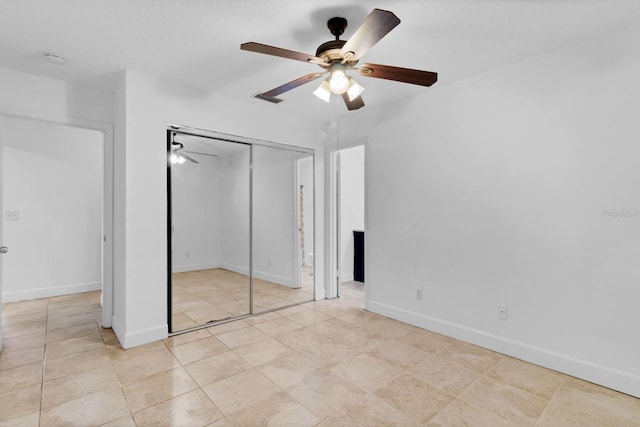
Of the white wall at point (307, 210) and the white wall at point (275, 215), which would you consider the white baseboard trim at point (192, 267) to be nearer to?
the white wall at point (275, 215)

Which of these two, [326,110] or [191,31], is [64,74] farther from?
[326,110]

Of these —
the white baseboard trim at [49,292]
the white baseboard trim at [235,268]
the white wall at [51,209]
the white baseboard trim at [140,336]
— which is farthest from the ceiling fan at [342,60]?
the white baseboard trim at [49,292]

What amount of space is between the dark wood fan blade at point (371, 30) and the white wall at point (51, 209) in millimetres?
4456

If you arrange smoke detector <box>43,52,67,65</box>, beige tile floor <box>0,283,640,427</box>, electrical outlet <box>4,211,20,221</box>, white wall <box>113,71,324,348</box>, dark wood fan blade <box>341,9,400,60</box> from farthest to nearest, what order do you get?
1. electrical outlet <box>4,211,20,221</box>
2. white wall <box>113,71,324,348</box>
3. smoke detector <box>43,52,67,65</box>
4. beige tile floor <box>0,283,640,427</box>
5. dark wood fan blade <box>341,9,400,60</box>

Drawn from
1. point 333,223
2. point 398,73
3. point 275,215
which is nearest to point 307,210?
point 333,223

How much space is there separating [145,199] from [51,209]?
8.73 ft

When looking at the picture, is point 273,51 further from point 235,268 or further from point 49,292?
point 49,292

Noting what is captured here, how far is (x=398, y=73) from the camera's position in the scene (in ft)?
6.80

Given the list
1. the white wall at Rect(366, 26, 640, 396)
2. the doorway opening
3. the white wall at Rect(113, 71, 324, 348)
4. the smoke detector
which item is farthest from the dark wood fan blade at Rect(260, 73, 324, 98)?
the doorway opening

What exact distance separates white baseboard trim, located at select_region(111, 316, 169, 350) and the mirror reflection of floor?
6.9 inches

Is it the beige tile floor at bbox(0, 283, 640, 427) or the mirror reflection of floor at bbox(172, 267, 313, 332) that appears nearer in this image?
the beige tile floor at bbox(0, 283, 640, 427)

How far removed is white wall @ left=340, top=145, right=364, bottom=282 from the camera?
5379 millimetres

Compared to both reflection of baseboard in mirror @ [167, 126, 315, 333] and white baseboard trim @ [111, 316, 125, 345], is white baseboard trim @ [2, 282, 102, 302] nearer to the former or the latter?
white baseboard trim @ [111, 316, 125, 345]

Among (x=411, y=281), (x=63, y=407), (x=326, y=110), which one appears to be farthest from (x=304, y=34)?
(x=63, y=407)
